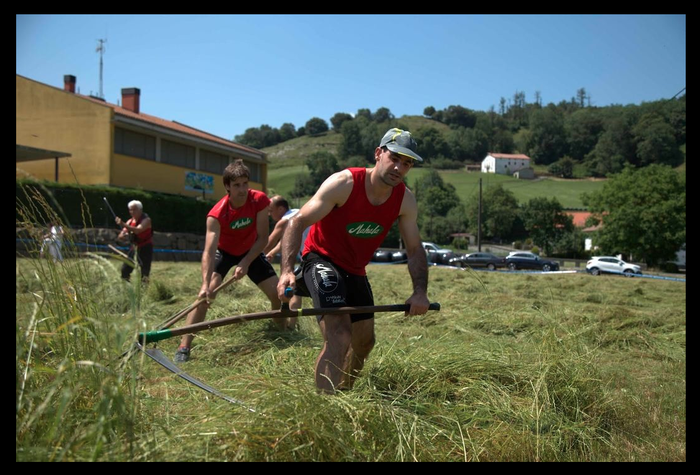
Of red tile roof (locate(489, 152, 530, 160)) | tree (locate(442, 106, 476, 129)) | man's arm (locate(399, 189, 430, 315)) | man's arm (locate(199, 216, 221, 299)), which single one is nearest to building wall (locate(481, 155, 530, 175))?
red tile roof (locate(489, 152, 530, 160))

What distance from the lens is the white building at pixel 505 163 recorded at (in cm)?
10337

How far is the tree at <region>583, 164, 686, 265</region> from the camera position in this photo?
46906mm

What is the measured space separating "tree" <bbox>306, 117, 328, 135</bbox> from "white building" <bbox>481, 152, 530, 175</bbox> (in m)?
56.1

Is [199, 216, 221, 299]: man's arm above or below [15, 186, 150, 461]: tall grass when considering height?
above

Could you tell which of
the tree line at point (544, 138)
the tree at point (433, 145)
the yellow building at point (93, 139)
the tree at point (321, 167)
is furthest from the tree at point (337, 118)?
the yellow building at point (93, 139)

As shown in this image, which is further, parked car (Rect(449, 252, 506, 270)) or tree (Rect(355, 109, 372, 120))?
tree (Rect(355, 109, 372, 120))

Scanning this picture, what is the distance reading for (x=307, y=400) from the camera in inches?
95.2

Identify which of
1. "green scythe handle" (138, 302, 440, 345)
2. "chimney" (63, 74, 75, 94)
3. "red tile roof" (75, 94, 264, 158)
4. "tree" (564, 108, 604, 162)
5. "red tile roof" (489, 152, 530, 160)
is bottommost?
"green scythe handle" (138, 302, 440, 345)

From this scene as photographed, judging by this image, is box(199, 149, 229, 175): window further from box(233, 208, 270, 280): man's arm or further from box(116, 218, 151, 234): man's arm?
box(233, 208, 270, 280): man's arm

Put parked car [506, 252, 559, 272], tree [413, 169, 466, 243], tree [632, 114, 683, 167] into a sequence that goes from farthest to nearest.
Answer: tree [413, 169, 466, 243]
tree [632, 114, 683, 167]
parked car [506, 252, 559, 272]

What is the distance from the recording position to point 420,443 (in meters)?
2.53
